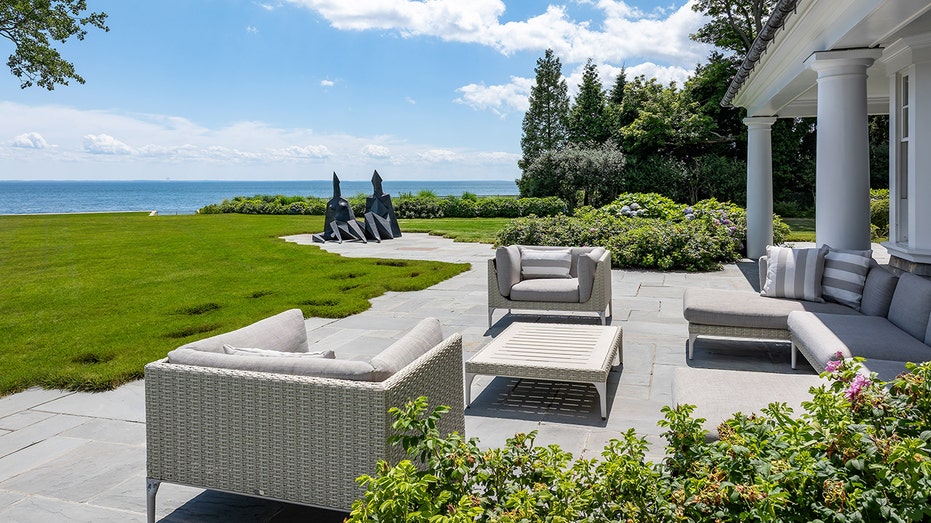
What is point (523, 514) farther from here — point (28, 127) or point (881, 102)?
point (28, 127)

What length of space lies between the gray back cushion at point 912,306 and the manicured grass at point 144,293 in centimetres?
507

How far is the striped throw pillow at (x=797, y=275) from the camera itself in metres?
5.62

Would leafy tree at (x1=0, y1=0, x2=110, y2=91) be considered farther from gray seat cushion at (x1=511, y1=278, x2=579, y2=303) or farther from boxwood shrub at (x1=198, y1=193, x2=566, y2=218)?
boxwood shrub at (x1=198, y1=193, x2=566, y2=218)

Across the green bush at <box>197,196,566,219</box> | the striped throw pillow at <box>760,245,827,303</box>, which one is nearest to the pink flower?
the striped throw pillow at <box>760,245,827,303</box>

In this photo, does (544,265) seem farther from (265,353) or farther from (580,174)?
(580,174)

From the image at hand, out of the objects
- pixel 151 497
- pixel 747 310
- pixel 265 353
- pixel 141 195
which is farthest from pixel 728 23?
pixel 141 195

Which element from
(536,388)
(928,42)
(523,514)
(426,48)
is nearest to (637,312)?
(536,388)

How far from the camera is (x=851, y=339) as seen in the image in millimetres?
4090

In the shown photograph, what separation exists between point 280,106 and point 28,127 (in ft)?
62.0

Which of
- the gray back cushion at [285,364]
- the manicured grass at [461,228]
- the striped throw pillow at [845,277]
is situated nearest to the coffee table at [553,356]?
the gray back cushion at [285,364]

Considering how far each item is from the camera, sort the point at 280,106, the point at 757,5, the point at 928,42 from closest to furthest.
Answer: the point at 928,42 → the point at 757,5 → the point at 280,106

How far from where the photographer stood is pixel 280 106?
185 feet

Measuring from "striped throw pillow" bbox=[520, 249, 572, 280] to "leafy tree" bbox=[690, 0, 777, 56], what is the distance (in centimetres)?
2029

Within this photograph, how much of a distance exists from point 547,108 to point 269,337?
100 feet
